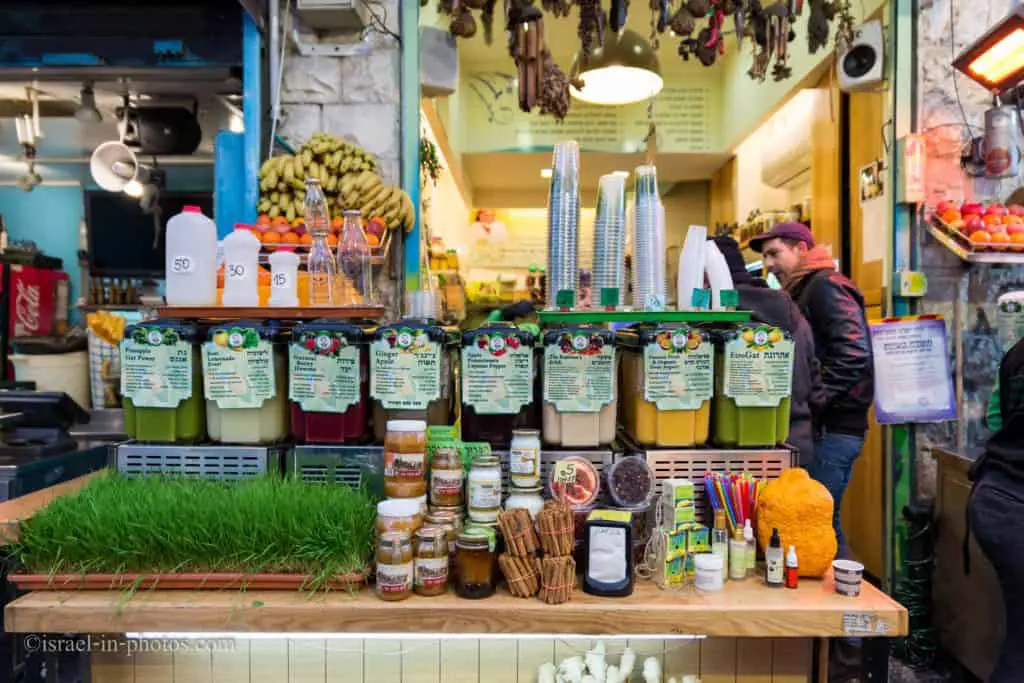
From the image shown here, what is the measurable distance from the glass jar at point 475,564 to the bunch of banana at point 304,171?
2238mm

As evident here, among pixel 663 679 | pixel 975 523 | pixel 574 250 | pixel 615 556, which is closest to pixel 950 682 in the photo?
pixel 975 523

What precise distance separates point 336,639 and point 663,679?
0.86 metres

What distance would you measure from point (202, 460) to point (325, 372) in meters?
0.43

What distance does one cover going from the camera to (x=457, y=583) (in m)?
1.72

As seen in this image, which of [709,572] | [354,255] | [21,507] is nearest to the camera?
[709,572]

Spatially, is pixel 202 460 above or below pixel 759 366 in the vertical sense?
below

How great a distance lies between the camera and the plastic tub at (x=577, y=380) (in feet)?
6.51

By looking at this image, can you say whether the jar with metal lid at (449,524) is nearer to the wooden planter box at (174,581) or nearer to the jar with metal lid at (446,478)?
the jar with metal lid at (446,478)

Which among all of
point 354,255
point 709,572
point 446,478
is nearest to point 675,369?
point 709,572

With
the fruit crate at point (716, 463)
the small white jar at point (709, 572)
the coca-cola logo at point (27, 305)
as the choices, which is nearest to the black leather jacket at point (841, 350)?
the fruit crate at point (716, 463)

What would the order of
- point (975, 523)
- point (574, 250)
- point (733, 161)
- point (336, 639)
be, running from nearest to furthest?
point (336, 639) < point (574, 250) < point (975, 523) < point (733, 161)

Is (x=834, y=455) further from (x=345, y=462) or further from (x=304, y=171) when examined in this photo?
(x=304, y=171)

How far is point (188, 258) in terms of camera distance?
7.32ft

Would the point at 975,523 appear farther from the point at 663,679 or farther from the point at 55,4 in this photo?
the point at 55,4
